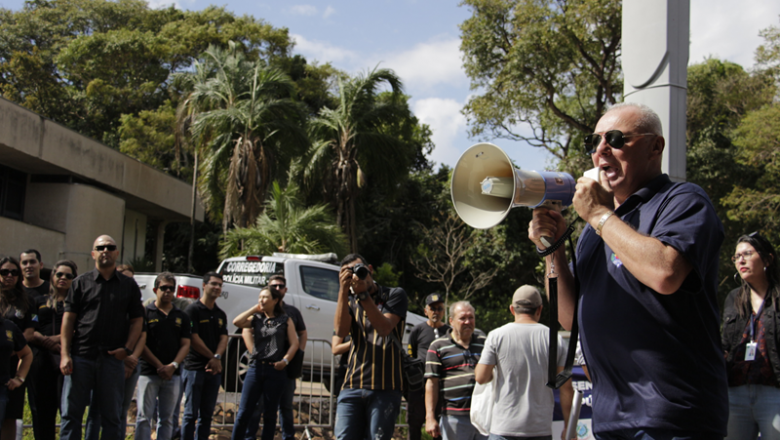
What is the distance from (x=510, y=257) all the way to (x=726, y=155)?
8.39 m

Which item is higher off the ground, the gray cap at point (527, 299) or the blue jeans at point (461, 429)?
the gray cap at point (527, 299)

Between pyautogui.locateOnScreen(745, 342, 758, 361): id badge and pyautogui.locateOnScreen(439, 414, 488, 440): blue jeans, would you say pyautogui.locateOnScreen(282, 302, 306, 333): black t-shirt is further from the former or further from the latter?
pyautogui.locateOnScreen(745, 342, 758, 361): id badge

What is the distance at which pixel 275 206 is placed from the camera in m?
18.1

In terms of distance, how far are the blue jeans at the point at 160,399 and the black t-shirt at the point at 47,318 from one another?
3.36 ft

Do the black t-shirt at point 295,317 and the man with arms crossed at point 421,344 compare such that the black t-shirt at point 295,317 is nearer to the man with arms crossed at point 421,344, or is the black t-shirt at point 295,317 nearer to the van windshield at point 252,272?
the man with arms crossed at point 421,344

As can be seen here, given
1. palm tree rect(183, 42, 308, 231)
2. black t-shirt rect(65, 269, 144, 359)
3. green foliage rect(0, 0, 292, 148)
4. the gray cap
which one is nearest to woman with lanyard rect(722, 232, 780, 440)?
the gray cap

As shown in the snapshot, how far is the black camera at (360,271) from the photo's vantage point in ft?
16.7

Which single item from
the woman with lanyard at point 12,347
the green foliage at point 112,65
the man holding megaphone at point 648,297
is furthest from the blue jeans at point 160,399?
the green foliage at point 112,65

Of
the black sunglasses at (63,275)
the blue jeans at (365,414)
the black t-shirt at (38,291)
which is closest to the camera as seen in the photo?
the blue jeans at (365,414)

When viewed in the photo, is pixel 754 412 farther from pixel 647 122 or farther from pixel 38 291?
pixel 38 291

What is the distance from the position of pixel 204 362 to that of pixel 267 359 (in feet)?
2.78

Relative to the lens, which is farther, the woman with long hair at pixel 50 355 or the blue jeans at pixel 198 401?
the blue jeans at pixel 198 401

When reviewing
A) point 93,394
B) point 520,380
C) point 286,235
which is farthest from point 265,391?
point 286,235

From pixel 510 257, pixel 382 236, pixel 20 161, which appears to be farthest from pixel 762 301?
pixel 382 236
